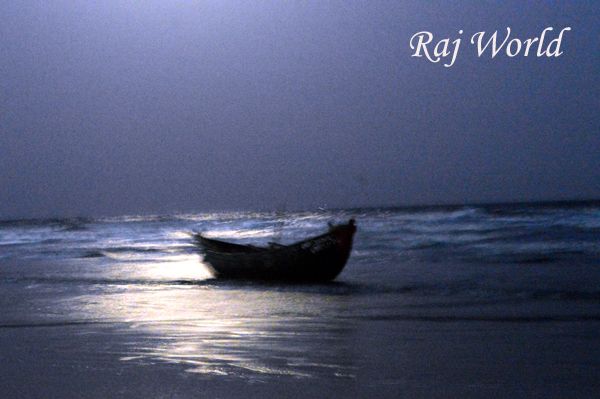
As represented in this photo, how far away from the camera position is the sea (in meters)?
4.96

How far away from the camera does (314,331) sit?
7.20 metres

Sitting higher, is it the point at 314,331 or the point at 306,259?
the point at 306,259

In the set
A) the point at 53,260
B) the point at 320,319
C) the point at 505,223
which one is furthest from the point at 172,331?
the point at 505,223

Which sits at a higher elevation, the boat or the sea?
the boat

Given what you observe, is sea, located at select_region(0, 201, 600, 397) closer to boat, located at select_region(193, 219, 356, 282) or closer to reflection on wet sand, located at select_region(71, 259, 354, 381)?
reflection on wet sand, located at select_region(71, 259, 354, 381)

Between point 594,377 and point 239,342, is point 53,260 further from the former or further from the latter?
point 594,377

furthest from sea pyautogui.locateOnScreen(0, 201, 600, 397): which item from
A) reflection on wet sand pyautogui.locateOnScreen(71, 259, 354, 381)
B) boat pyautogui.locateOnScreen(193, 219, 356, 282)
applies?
boat pyautogui.locateOnScreen(193, 219, 356, 282)

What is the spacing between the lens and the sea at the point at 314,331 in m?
4.96

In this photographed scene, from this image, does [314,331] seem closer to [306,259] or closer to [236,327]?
[236,327]

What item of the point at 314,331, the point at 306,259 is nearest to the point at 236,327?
the point at 314,331

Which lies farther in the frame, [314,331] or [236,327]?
[236,327]

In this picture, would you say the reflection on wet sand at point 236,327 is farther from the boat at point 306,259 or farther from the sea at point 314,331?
the boat at point 306,259

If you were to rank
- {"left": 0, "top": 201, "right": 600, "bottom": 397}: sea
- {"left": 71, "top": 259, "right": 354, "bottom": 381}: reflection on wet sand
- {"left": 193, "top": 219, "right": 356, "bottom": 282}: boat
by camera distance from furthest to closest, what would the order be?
1. {"left": 193, "top": 219, "right": 356, "bottom": 282}: boat
2. {"left": 71, "top": 259, "right": 354, "bottom": 381}: reflection on wet sand
3. {"left": 0, "top": 201, "right": 600, "bottom": 397}: sea

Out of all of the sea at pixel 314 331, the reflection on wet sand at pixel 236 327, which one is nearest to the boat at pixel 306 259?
the sea at pixel 314 331
